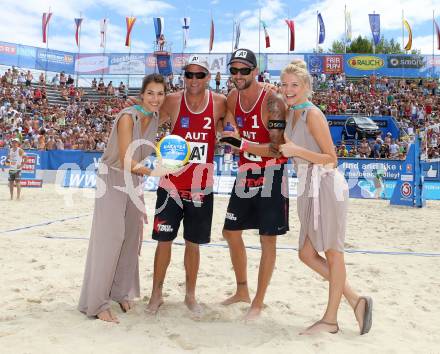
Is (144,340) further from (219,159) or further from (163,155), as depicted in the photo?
(219,159)

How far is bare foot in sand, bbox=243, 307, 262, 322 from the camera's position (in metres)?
3.27

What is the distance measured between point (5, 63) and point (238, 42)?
1820 centimetres

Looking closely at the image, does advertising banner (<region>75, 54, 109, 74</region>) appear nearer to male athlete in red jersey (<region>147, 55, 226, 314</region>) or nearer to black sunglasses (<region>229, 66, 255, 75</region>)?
male athlete in red jersey (<region>147, 55, 226, 314</region>)

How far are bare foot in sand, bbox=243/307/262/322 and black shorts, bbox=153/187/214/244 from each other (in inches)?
25.9

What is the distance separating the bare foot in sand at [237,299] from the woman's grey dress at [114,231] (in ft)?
2.62

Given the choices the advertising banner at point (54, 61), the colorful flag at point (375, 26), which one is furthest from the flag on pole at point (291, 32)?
the advertising banner at point (54, 61)

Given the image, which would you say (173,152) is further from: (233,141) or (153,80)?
(153,80)

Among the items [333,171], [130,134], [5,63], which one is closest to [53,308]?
[130,134]

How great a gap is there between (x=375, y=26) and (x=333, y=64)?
8194mm

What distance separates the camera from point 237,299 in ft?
12.1

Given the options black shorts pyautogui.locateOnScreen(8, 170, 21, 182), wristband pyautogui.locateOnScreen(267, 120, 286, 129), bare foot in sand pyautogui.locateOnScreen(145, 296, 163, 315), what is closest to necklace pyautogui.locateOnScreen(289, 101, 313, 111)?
wristband pyautogui.locateOnScreen(267, 120, 286, 129)

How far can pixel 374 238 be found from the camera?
22.5 feet

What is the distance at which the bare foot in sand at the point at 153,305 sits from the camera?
3336 mm

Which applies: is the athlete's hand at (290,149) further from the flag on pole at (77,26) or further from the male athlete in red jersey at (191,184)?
the flag on pole at (77,26)
